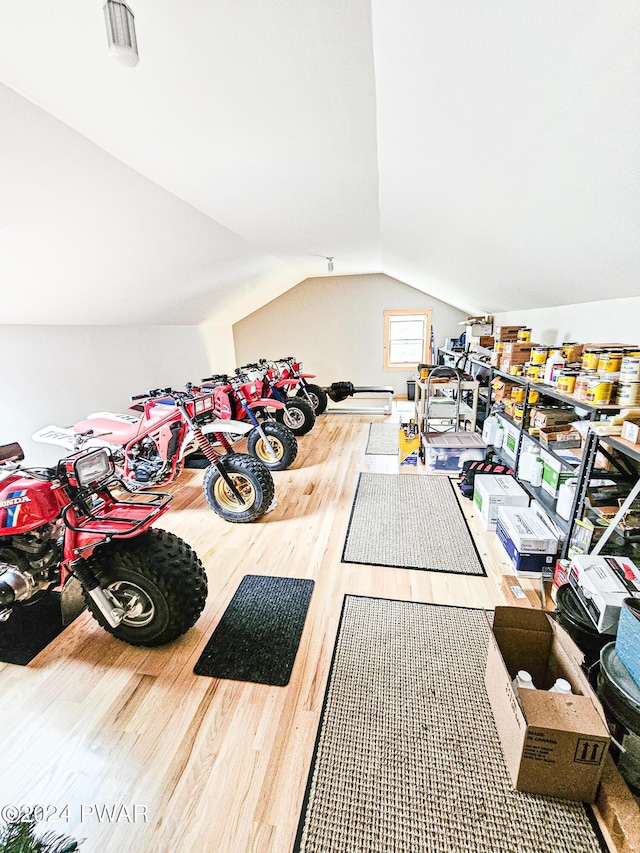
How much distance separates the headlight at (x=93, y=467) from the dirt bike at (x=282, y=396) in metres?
2.05

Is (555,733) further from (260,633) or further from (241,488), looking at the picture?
(241,488)

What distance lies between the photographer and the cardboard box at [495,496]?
98.3 inches

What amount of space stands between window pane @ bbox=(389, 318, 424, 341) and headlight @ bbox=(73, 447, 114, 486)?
17.4ft

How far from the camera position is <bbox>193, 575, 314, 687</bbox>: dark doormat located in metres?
1.55

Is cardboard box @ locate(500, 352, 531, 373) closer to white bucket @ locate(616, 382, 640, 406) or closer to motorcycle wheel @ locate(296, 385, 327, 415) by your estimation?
white bucket @ locate(616, 382, 640, 406)

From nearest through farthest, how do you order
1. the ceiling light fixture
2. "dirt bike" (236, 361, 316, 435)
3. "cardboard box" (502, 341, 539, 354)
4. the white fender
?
the ceiling light fixture → the white fender → "cardboard box" (502, 341, 539, 354) → "dirt bike" (236, 361, 316, 435)

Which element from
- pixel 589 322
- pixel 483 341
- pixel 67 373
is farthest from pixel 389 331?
pixel 67 373

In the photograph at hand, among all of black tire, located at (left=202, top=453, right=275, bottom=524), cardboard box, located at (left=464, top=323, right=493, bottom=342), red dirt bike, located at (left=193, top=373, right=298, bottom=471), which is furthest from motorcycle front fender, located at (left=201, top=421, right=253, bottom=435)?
cardboard box, located at (left=464, top=323, right=493, bottom=342)

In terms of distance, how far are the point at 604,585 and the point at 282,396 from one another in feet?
11.3

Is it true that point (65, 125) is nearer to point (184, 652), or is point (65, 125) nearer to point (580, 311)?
point (184, 652)

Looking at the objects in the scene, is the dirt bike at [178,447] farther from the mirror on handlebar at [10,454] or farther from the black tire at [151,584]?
the black tire at [151,584]

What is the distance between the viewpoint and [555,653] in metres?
1.38

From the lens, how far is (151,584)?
151 cm

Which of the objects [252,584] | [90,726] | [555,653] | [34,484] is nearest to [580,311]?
[555,653]
